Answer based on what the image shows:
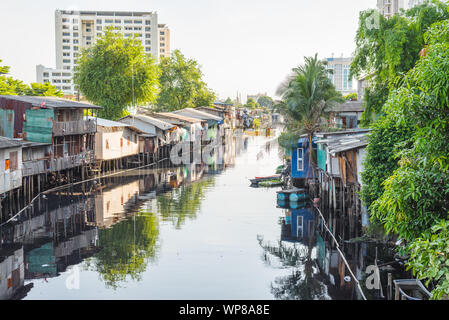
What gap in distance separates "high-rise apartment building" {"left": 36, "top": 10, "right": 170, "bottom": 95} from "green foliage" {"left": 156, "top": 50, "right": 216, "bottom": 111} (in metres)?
55.8

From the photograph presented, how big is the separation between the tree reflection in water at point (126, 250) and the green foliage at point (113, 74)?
3487cm

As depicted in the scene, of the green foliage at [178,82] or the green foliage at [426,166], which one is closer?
the green foliage at [426,166]

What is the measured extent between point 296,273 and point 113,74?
4702 centimetres

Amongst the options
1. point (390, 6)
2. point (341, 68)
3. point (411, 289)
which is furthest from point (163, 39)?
point (411, 289)

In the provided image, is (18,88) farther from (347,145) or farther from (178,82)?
(347,145)

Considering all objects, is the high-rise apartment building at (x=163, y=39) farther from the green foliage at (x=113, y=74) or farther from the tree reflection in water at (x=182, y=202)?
the tree reflection in water at (x=182, y=202)

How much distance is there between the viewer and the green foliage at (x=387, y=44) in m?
31.3

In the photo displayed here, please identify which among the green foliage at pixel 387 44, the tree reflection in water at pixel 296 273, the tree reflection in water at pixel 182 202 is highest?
the green foliage at pixel 387 44

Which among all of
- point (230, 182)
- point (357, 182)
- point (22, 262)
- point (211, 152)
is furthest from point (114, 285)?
point (211, 152)

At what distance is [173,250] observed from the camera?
22.3 m

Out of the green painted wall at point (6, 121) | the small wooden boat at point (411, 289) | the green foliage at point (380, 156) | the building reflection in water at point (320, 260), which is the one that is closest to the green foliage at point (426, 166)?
the small wooden boat at point (411, 289)

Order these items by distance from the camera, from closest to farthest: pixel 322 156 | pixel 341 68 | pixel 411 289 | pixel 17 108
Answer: pixel 411 289
pixel 322 156
pixel 17 108
pixel 341 68
